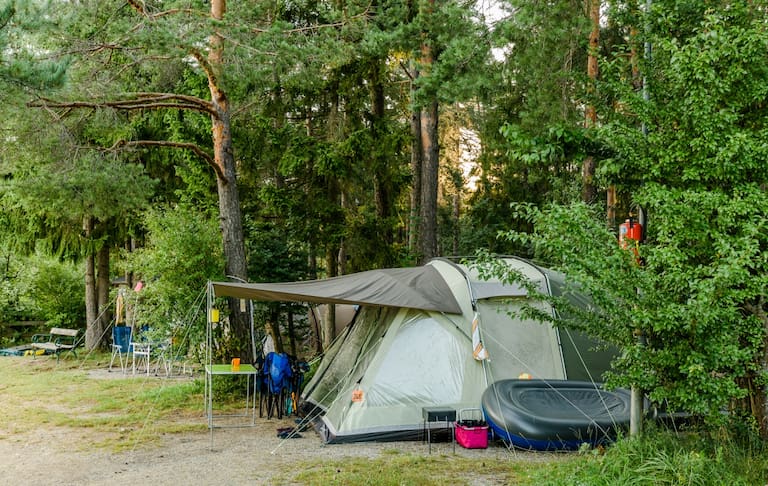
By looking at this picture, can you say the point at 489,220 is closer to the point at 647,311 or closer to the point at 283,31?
the point at 283,31

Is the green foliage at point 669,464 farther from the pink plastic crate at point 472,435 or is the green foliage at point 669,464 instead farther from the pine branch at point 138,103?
the pine branch at point 138,103

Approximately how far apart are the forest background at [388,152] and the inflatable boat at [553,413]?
106cm

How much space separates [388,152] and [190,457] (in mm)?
6945

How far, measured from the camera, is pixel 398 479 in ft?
16.6

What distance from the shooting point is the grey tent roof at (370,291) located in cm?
657

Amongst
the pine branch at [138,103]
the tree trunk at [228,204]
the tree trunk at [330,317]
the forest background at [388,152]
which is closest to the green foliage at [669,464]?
the forest background at [388,152]

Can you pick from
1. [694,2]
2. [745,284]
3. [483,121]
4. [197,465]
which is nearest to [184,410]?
[197,465]

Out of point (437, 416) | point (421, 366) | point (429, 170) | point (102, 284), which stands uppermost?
point (429, 170)

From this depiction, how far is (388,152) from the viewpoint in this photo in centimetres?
1170

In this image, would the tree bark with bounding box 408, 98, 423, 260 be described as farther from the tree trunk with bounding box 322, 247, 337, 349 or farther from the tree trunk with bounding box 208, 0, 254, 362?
the tree trunk with bounding box 208, 0, 254, 362

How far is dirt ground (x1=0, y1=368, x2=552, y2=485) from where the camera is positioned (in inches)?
207

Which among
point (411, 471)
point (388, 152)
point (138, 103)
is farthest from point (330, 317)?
point (411, 471)

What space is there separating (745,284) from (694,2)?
2106 mm

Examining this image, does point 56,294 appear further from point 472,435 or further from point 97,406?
point 472,435
